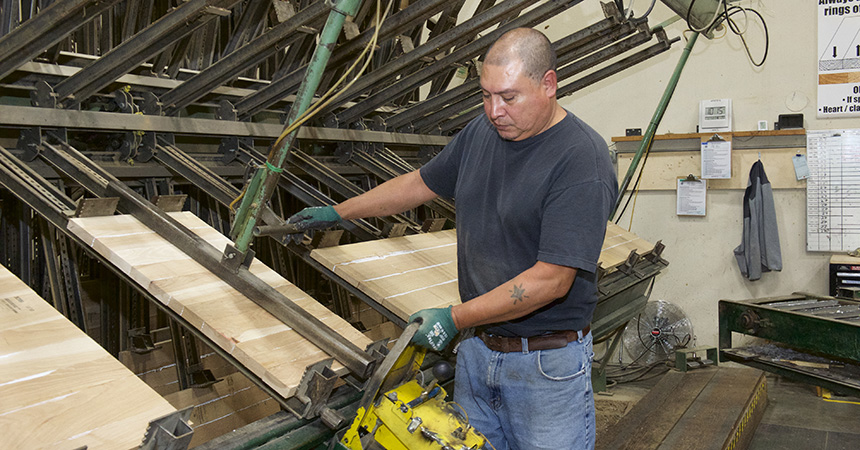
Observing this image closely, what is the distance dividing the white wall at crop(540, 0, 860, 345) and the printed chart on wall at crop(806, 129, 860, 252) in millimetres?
83

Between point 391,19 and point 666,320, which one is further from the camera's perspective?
point 666,320

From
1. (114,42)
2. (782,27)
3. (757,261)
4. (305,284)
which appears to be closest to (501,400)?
(305,284)

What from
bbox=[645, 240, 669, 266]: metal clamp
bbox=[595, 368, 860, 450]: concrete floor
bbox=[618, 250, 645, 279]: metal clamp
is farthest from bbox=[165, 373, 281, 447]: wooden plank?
bbox=[645, 240, 669, 266]: metal clamp

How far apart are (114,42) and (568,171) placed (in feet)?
9.43

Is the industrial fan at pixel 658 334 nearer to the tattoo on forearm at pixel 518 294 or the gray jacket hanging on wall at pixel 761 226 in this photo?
the gray jacket hanging on wall at pixel 761 226

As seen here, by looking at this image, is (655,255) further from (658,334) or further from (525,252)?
(525,252)

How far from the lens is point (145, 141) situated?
305 cm

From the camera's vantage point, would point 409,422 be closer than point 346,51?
Yes

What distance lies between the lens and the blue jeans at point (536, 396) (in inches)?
74.8

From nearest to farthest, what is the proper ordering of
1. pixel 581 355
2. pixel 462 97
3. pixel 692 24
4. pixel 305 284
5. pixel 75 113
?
pixel 581 355 < pixel 75 113 < pixel 692 24 < pixel 305 284 < pixel 462 97

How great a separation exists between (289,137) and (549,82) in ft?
2.40

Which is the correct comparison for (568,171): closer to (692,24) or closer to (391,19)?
(391,19)

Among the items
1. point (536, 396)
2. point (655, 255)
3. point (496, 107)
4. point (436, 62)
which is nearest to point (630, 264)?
point (655, 255)

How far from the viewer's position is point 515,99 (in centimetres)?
176
